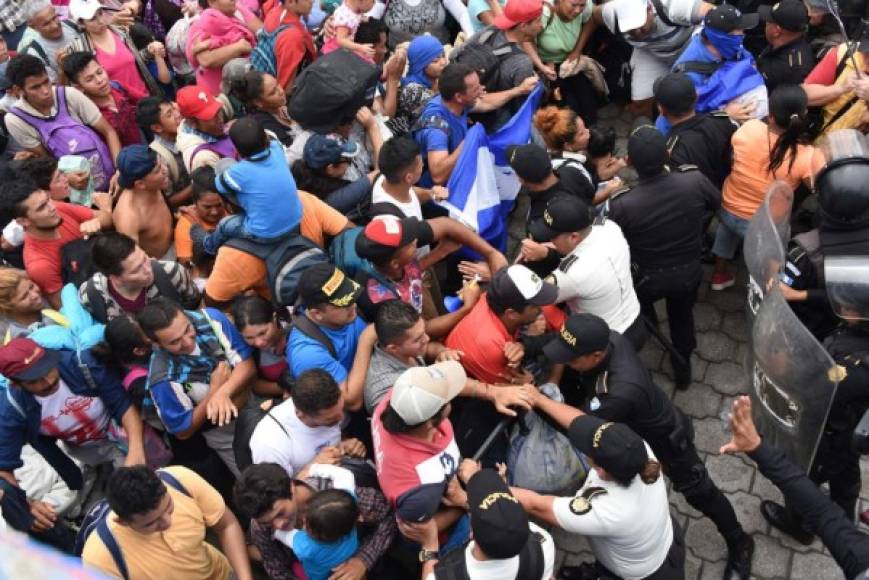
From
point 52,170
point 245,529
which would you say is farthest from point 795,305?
point 52,170

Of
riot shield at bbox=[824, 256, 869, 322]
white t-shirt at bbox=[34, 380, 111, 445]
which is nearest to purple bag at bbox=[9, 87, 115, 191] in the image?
white t-shirt at bbox=[34, 380, 111, 445]

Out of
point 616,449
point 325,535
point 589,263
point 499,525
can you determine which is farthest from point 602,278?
point 325,535

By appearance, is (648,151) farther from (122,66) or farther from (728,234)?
(122,66)

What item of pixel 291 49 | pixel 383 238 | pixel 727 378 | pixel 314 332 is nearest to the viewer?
pixel 314 332

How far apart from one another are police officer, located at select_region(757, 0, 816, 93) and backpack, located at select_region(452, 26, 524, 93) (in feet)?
5.90

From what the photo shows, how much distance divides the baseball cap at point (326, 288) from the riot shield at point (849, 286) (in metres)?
2.37

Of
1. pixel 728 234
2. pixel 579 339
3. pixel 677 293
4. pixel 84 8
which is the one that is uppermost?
pixel 84 8

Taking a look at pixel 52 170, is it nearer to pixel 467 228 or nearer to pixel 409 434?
pixel 467 228

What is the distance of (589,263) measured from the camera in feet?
14.3

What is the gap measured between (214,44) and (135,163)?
191 cm

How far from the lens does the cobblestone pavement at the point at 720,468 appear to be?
14.7ft

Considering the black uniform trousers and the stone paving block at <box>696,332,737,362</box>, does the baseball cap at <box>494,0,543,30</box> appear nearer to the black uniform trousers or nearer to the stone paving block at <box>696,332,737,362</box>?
the black uniform trousers

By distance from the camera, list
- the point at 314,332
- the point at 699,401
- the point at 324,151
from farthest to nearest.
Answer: the point at 699,401, the point at 324,151, the point at 314,332

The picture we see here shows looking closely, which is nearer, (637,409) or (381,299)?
(637,409)
